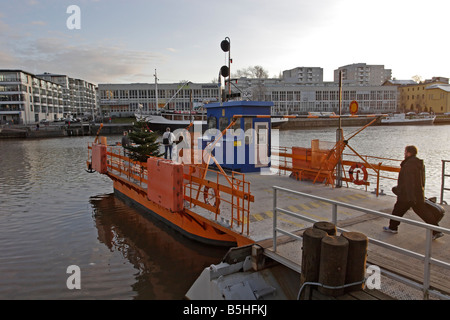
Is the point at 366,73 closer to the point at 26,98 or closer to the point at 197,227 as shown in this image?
the point at 26,98

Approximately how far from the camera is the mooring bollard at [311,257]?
14.2ft

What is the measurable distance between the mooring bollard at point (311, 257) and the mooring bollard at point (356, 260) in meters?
0.38

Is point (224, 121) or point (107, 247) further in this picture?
point (224, 121)

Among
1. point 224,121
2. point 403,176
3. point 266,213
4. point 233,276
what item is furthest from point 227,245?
point 224,121

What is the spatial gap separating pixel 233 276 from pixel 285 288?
91cm

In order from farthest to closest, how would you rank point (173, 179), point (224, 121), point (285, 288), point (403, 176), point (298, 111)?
point (298, 111), point (224, 121), point (173, 179), point (403, 176), point (285, 288)

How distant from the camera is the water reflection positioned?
761 cm

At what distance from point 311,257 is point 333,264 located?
33 centimetres

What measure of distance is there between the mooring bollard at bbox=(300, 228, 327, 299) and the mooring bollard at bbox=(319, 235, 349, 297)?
0.14m

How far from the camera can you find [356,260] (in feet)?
13.8

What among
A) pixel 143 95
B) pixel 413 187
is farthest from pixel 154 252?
pixel 143 95
